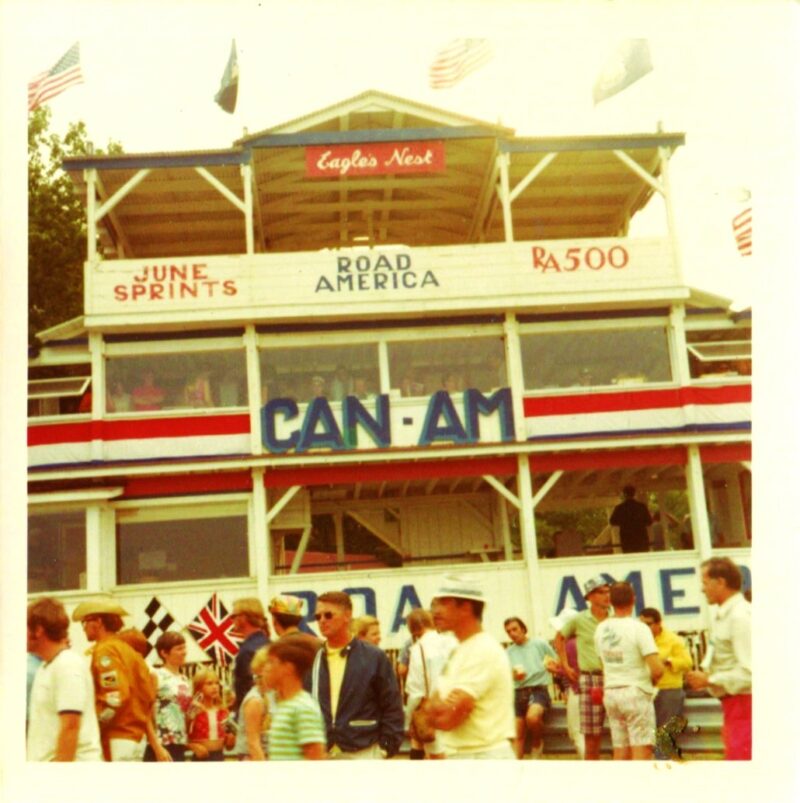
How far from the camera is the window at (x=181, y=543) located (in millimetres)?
9773

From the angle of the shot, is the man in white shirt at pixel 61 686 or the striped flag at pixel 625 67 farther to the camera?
the striped flag at pixel 625 67

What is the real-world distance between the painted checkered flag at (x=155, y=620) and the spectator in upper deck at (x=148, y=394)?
207 centimetres

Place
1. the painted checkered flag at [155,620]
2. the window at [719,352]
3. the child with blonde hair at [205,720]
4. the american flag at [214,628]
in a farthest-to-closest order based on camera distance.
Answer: the american flag at [214,628] → the painted checkered flag at [155,620] → the window at [719,352] → the child with blonde hair at [205,720]

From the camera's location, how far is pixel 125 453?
33.3ft

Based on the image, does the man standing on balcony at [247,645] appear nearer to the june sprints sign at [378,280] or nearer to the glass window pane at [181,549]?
the glass window pane at [181,549]

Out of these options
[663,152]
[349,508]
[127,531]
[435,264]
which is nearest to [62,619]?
[127,531]

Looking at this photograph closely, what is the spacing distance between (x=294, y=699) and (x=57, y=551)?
14.0 feet

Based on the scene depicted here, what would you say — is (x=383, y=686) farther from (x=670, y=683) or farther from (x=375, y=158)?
(x=375, y=158)

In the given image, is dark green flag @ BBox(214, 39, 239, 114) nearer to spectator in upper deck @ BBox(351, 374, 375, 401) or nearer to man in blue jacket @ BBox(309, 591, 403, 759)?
spectator in upper deck @ BBox(351, 374, 375, 401)

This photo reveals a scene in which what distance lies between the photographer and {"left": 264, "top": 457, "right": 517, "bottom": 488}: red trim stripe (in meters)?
10.1

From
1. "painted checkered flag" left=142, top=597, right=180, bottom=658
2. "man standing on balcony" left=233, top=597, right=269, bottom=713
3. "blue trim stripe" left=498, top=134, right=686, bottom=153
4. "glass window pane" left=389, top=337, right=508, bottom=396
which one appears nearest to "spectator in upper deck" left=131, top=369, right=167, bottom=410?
"painted checkered flag" left=142, top=597, right=180, bottom=658

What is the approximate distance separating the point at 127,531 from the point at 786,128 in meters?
7.04

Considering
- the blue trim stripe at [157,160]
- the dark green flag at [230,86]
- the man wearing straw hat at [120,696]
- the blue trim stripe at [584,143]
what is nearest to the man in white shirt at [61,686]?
the man wearing straw hat at [120,696]

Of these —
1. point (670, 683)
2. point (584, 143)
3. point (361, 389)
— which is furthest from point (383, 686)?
point (584, 143)
